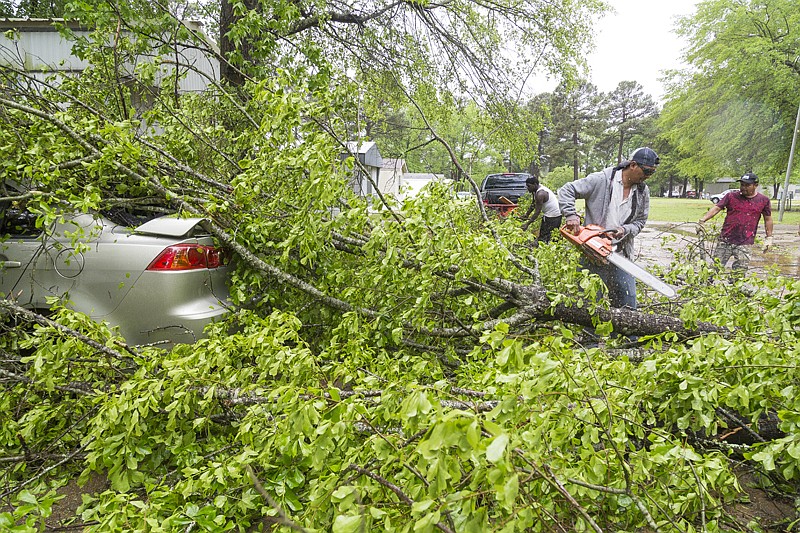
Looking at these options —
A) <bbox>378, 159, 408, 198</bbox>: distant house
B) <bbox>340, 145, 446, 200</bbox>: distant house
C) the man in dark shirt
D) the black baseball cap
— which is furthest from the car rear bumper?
the man in dark shirt

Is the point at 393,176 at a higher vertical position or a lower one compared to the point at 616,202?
higher

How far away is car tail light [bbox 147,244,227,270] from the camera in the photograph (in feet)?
10.5

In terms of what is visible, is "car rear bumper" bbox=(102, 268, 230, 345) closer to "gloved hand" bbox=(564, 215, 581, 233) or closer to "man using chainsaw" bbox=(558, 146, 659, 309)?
"gloved hand" bbox=(564, 215, 581, 233)

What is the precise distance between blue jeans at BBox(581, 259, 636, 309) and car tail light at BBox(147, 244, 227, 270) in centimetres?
304

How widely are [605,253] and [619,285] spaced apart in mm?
526

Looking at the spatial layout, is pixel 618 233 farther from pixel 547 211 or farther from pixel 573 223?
pixel 547 211

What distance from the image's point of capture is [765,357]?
1.82 m

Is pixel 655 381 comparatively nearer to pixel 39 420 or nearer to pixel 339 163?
pixel 339 163

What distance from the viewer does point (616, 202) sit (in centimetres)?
419

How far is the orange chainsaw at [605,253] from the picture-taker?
3.63 m

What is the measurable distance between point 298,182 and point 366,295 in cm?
86

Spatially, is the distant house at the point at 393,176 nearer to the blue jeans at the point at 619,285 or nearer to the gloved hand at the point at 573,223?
the gloved hand at the point at 573,223

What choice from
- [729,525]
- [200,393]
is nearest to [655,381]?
[729,525]

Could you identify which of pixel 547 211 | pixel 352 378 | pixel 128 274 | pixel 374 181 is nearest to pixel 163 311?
pixel 128 274
